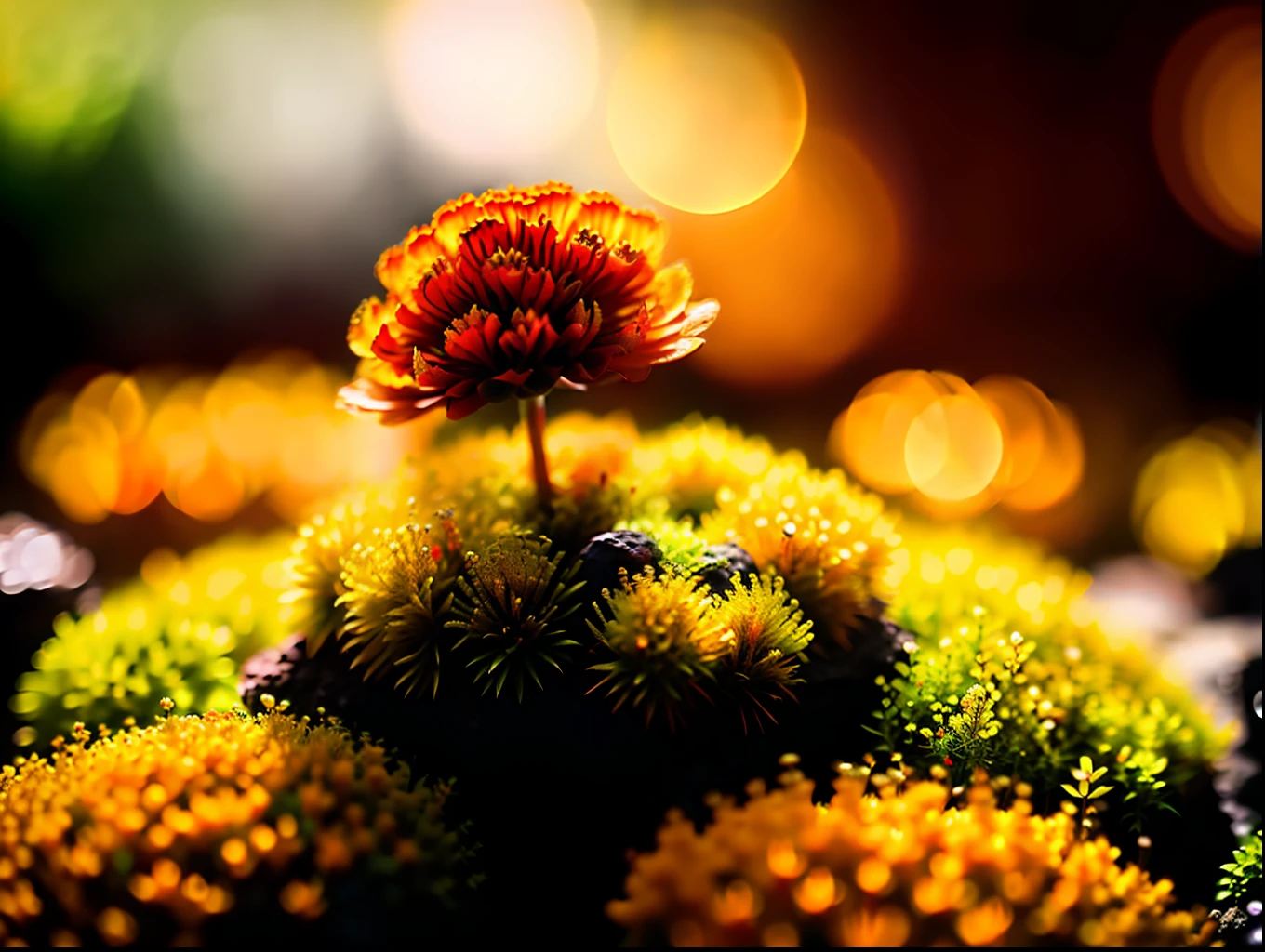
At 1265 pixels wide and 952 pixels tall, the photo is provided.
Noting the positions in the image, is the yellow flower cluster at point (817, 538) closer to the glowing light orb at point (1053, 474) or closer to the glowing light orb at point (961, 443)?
the glowing light orb at point (961, 443)

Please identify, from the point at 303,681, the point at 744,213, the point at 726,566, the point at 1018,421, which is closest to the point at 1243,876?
the point at 726,566

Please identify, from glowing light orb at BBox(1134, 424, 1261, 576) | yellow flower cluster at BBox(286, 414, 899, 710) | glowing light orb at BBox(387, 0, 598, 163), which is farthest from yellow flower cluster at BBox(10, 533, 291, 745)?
glowing light orb at BBox(1134, 424, 1261, 576)

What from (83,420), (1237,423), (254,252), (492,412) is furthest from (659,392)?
(1237,423)

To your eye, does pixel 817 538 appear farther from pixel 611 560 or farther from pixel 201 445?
pixel 201 445

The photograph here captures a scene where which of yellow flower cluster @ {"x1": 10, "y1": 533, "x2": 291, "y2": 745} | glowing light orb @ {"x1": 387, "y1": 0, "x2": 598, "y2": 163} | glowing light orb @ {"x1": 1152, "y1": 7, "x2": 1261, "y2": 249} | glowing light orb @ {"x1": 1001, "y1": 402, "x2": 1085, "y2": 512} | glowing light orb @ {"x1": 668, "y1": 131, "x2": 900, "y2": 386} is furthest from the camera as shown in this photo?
glowing light orb @ {"x1": 668, "y1": 131, "x2": 900, "y2": 386}

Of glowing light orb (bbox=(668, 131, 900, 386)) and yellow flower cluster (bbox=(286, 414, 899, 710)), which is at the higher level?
glowing light orb (bbox=(668, 131, 900, 386))

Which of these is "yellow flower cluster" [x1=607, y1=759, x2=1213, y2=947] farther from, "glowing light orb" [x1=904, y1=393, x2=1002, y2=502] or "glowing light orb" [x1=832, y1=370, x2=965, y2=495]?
"glowing light orb" [x1=904, y1=393, x2=1002, y2=502]

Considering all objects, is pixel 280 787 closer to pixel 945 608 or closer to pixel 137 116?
pixel 945 608
